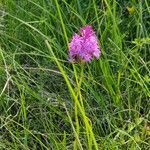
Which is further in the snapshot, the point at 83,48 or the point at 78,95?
the point at 78,95

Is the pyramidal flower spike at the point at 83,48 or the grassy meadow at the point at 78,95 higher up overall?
the pyramidal flower spike at the point at 83,48

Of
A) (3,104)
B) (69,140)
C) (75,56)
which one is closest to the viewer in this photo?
(75,56)

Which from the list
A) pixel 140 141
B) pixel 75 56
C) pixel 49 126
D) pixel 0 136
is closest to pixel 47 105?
pixel 49 126

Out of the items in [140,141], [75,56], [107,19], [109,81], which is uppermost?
[75,56]

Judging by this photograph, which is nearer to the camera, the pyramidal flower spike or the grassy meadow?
the pyramidal flower spike

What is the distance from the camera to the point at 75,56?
1043mm

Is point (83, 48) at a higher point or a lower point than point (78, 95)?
higher

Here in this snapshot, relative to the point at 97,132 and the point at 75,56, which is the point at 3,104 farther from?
the point at 75,56

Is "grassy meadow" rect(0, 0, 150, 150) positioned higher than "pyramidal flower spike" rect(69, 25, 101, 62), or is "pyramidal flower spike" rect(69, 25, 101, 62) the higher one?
"pyramidal flower spike" rect(69, 25, 101, 62)

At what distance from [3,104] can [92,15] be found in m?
0.56

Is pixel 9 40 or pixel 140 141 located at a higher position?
pixel 9 40

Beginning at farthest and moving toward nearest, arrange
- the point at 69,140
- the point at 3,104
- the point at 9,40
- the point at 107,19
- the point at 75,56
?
the point at 9,40 < the point at 107,19 < the point at 3,104 < the point at 69,140 < the point at 75,56

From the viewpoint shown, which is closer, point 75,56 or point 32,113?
point 75,56

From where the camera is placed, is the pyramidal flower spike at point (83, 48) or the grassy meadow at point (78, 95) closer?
the pyramidal flower spike at point (83, 48)
